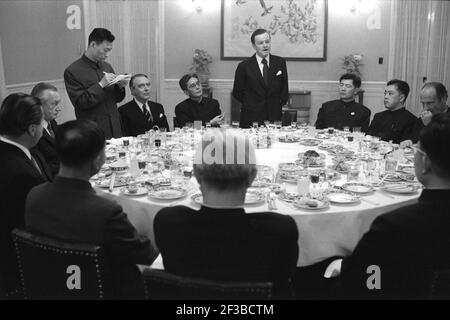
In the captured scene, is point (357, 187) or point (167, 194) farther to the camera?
point (357, 187)

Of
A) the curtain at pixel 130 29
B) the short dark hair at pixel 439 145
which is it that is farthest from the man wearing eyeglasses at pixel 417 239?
the curtain at pixel 130 29

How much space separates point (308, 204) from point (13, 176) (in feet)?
4.51

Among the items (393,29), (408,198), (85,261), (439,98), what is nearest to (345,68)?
(393,29)

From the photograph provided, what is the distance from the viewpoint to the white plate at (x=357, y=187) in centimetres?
277

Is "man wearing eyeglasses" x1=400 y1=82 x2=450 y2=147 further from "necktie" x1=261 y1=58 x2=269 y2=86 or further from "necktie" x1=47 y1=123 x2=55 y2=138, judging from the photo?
"necktie" x1=47 y1=123 x2=55 y2=138

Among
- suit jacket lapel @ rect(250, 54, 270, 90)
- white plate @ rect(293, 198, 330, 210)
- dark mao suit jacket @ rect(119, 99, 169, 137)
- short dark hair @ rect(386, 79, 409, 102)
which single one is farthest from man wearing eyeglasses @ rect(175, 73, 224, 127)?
white plate @ rect(293, 198, 330, 210)

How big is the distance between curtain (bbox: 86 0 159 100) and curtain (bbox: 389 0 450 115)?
3.63 m

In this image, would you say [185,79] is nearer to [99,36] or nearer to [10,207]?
[99,36]

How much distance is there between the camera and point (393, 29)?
302 inches

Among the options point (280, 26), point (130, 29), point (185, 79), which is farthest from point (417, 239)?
point (130, 29)

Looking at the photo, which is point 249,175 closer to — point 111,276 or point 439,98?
point 111,276

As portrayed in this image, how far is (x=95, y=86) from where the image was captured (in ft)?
15.0

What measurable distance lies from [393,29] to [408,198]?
18.5 ft

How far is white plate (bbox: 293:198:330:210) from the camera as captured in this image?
2.49m
